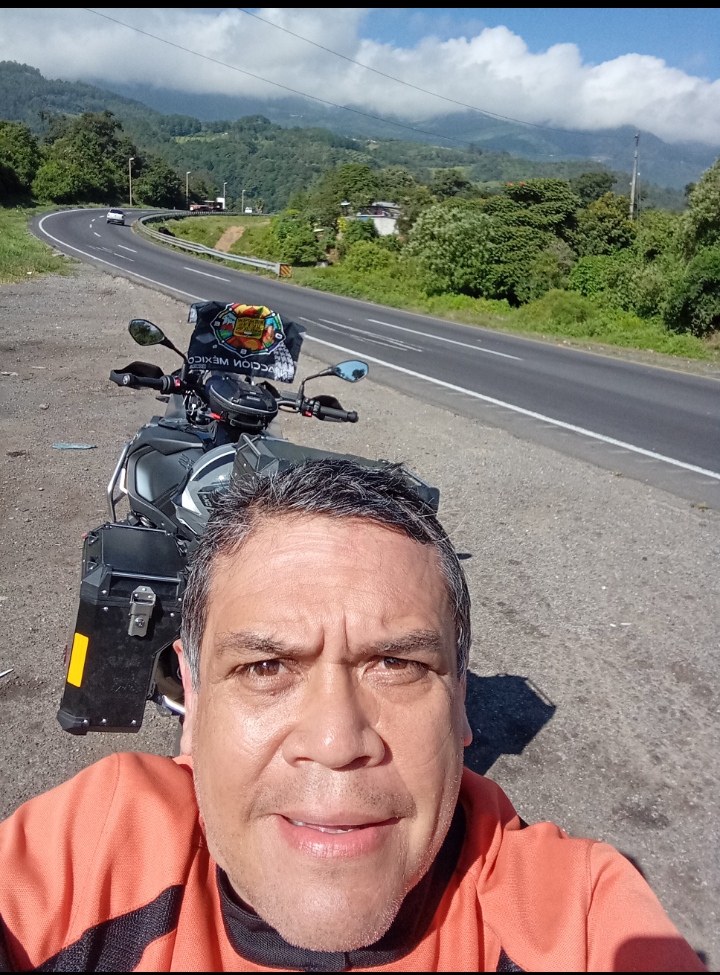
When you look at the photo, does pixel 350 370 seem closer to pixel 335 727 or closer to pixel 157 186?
pixel 335 727

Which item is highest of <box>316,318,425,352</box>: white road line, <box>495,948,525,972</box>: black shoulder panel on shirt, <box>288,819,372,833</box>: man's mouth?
<box>288,819,372,833</box>: man's mouth

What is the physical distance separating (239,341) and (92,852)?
7.41 feet

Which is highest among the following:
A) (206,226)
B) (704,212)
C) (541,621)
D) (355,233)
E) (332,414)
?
(704,212)

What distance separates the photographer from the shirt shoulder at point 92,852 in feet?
4.16

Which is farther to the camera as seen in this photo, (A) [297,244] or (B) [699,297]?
(A) [297,244]

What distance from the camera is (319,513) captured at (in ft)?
4.67

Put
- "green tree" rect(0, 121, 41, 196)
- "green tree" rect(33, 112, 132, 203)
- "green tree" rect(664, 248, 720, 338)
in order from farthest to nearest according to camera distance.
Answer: "green tree" rect(33, 112, 132, 203) < "green tree" rect(0, 121, 41, 196) < "green tree" rect(664, 248, 720, 338)

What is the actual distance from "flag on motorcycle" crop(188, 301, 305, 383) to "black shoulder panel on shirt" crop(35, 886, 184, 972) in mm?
2282

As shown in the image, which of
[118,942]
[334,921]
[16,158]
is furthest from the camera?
[16,158]

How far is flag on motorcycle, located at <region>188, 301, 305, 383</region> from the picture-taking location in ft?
10.6

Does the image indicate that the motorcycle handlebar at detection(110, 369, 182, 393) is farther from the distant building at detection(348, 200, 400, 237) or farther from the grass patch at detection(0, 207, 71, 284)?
the distant building at detection(348, 200, 400, 237)

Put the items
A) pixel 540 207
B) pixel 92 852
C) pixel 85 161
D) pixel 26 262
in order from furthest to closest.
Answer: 1. pixel 85 161
2. pixel 540 207
3. pixel 26 262
4. pixel 92 852

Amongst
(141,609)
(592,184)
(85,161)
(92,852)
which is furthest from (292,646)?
(85,161)

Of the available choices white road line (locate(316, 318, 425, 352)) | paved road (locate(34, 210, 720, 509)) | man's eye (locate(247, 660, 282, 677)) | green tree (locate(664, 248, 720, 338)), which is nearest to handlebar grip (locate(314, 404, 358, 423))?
man's eye (locate(247, 660, 282, 677))
